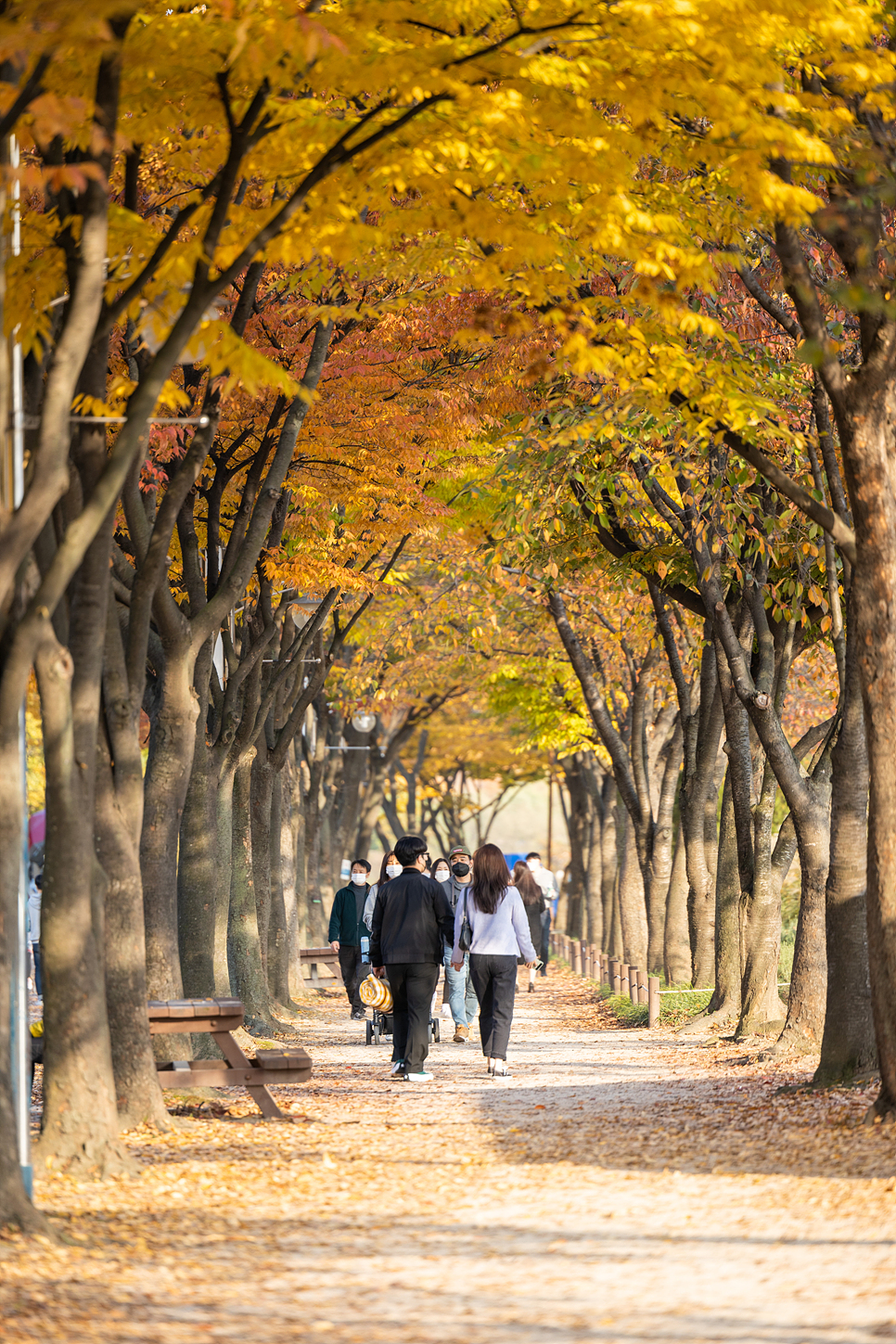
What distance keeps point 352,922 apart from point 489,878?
17.5 ft

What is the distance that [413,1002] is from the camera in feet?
41.2

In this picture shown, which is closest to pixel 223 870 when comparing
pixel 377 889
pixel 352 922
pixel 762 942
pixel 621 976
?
pixel 377 889

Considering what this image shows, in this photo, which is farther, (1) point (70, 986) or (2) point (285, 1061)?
(2) point (285, 1061)

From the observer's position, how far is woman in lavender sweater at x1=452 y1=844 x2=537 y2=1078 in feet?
43.2

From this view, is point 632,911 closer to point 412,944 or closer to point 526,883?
point 526,883

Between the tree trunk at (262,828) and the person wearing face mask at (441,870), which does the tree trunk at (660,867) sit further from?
the tree trunk at (262,828)

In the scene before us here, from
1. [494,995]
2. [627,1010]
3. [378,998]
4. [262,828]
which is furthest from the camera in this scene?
[627,1010]

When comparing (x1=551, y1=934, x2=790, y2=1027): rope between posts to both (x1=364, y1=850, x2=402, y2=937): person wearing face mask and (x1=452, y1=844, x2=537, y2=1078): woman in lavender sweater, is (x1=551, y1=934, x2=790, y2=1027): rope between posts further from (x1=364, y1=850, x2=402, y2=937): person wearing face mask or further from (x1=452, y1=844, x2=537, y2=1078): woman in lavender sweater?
(x1=452, y1=844, x2=537, y2=1078): woman in lavender sweater

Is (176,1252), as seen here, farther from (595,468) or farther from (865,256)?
(595,468)

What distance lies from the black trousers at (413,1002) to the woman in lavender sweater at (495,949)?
584 millimetres

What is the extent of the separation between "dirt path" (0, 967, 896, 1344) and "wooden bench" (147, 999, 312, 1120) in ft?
0.99

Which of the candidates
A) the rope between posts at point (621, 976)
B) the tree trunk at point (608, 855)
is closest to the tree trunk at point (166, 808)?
the rope between posts at point (621, 976)

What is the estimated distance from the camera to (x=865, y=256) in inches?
290

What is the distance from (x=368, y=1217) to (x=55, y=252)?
4.98m
